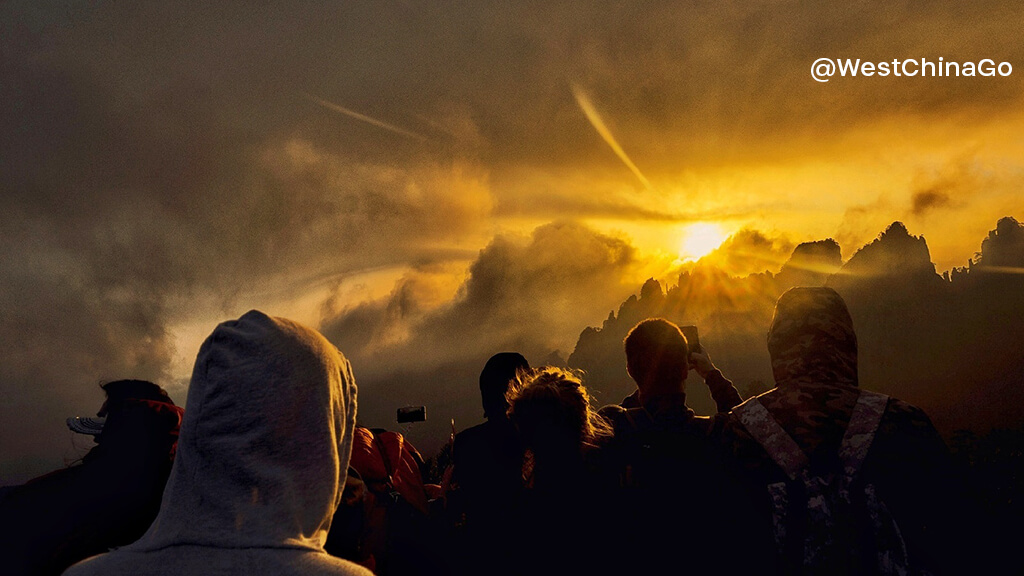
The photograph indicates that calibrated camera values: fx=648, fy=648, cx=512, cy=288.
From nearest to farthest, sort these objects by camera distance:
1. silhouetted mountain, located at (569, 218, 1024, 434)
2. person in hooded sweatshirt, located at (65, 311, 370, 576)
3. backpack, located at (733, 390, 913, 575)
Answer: person in hooded sweatshirt, located at (65, 311, 370, 576)
backpack, located at (733, 390, 913, 575)
silhouetted mountain, located at (569, 218, 1024, 434)

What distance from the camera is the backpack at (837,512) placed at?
3.34 m

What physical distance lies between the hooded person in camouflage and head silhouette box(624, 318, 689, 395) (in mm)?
683

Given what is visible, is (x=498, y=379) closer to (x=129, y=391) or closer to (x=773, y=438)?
(x=773, y=438)

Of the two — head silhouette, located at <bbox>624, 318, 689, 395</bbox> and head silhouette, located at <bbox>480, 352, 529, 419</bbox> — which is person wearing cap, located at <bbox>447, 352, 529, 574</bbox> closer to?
head silhouette, located at <bbox>480, 352, 529, 419</bbox>

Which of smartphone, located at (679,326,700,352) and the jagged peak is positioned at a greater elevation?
the jagged peak

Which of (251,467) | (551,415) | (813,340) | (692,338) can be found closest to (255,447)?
(251,467)

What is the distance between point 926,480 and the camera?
3.39 m

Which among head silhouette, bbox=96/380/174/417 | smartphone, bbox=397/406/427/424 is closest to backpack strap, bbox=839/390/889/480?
smartphone, bbox=397/406/427/424

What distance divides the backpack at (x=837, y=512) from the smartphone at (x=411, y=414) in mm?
3537

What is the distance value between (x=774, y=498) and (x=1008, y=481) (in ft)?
134

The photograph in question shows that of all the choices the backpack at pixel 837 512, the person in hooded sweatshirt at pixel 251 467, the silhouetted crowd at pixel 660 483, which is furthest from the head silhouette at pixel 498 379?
the person in hooded sweatshirt at pixel 251 467

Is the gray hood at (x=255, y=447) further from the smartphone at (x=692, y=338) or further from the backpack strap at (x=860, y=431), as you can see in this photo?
the smartphone at (x=692, y=338)

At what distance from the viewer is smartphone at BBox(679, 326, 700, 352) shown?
18.2 feet

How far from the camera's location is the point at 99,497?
4.10 meters
